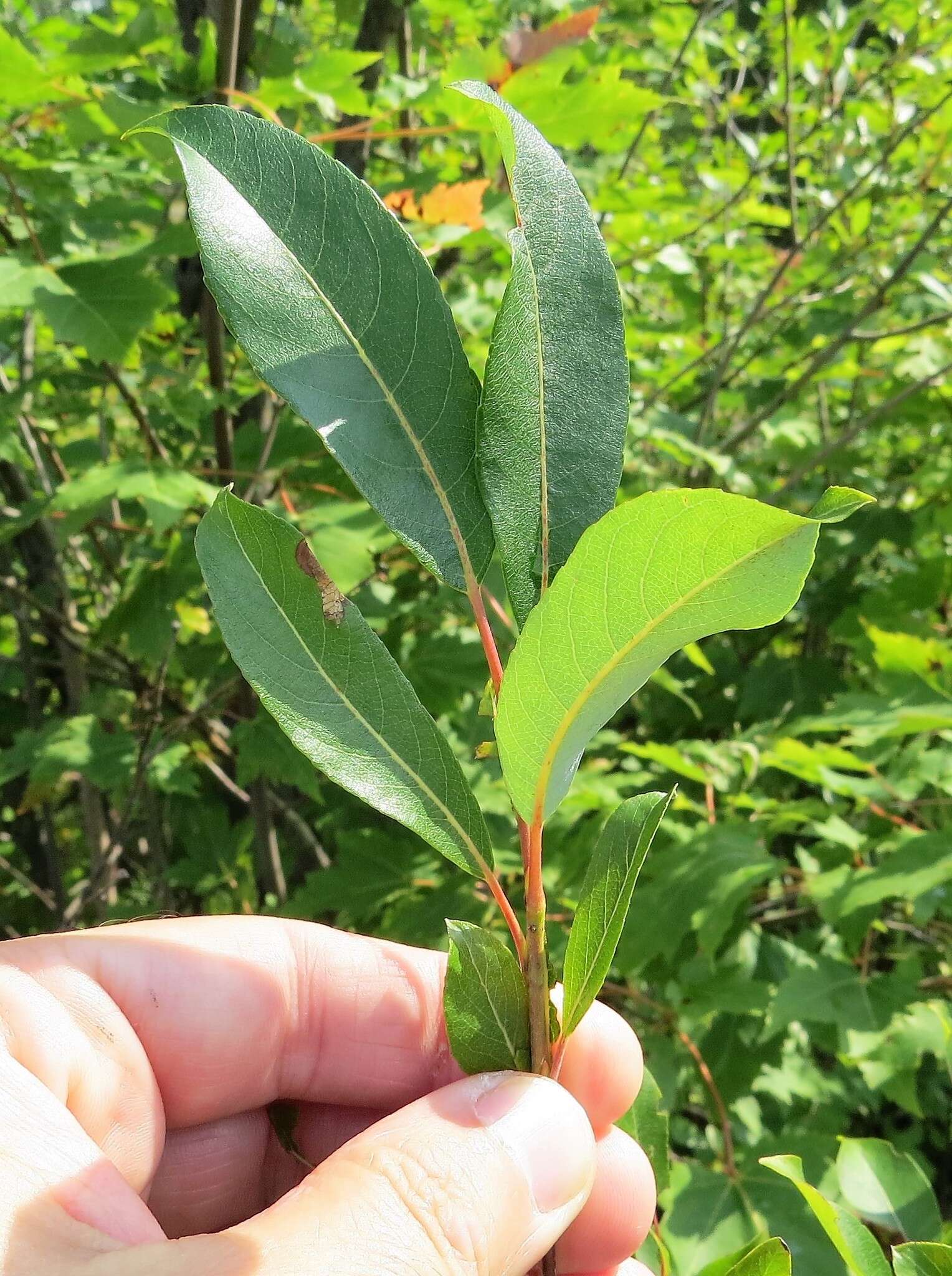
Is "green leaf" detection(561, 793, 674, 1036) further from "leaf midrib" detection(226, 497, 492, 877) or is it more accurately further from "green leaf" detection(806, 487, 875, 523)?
"green leaf" detection(806, 487, 875, 523)

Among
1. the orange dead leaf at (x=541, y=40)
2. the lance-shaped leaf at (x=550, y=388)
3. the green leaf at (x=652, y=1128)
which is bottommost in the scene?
the green leaf at (x=652, y=1128)

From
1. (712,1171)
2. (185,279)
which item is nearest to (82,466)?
(185,279)

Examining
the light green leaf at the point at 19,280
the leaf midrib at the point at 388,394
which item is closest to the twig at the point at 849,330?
the light green leaf at the point at 19,280

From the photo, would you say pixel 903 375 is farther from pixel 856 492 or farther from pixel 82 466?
pixel 856 492

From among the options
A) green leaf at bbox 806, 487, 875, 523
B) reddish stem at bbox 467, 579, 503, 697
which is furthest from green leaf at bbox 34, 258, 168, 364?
green leaf at bbox 806, 487, 875, 523

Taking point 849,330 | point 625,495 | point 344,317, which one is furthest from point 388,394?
point 849,330

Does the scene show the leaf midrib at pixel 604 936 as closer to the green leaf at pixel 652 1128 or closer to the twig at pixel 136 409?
the green leaf at pixel 652 1128
